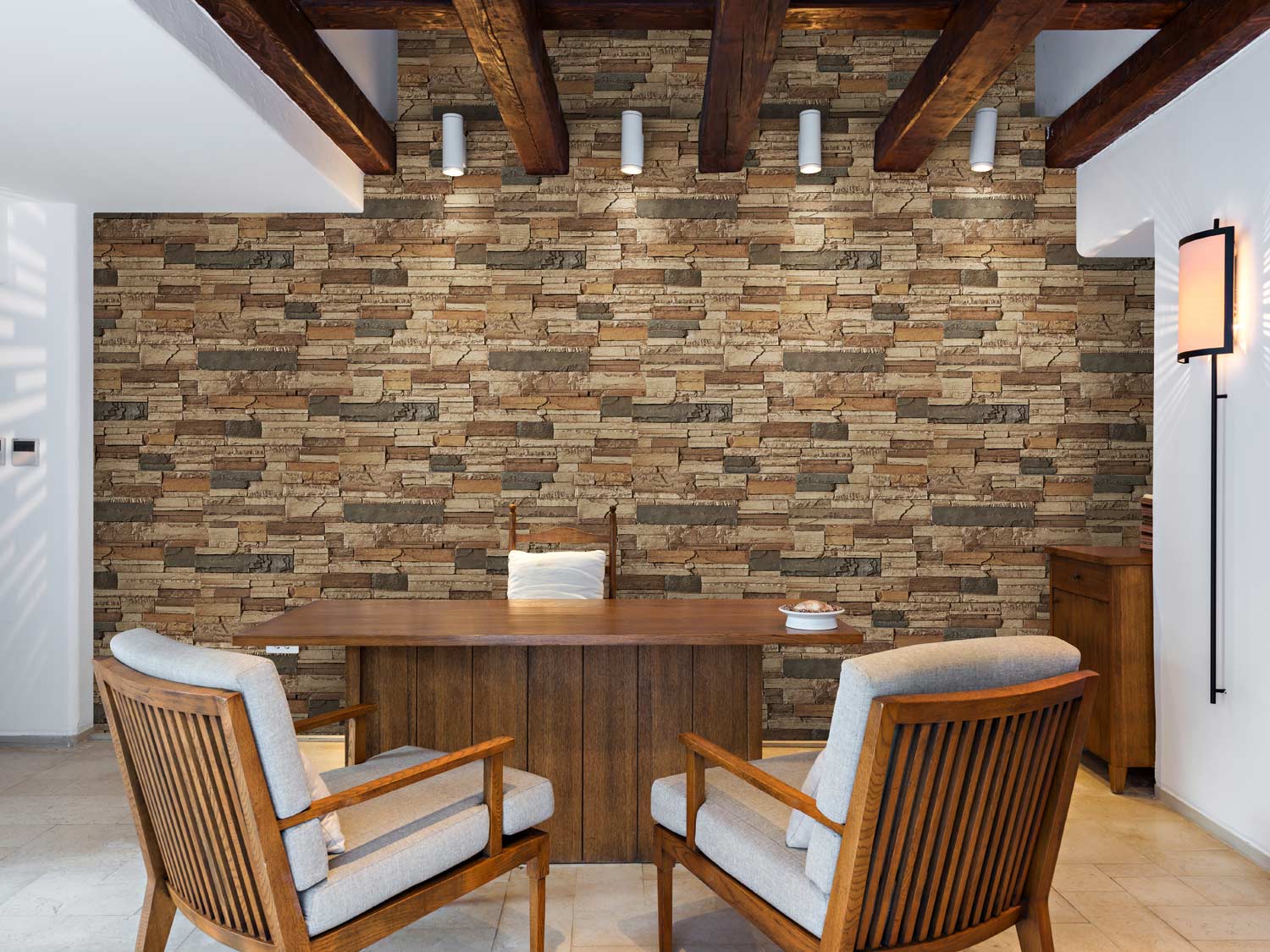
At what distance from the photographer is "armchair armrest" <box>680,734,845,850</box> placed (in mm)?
1941

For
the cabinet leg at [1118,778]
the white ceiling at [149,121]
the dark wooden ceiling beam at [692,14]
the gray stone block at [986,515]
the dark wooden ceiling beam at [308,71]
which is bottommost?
the cabinet leg at [1118,778]

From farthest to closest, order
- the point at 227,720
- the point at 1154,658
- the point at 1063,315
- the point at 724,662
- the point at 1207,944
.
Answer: the point at 1063,315, the point at 1154,658, the point at 724,662, the point at 1207,944, the point at 227,720

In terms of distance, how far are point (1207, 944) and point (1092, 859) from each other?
0.58m

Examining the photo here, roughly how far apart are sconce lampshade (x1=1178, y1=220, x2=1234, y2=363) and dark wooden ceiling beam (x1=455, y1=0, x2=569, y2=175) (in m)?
2.55

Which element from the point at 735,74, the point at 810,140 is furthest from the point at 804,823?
the point at 810,140

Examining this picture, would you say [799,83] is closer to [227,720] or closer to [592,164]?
[592,164]

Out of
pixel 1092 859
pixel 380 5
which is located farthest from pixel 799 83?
pixel 1092 859

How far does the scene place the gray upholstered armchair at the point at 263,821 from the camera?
1.89m

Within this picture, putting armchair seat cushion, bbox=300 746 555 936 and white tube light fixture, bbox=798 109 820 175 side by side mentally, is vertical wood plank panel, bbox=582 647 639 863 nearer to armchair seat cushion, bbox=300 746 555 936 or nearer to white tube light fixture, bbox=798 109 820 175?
armchair seat cushion, bbox=300 746 555 936

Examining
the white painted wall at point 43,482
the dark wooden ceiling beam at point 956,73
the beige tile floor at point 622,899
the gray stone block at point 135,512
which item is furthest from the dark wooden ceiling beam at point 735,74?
the gray stone block at point 135,512

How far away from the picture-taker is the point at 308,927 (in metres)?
1.96

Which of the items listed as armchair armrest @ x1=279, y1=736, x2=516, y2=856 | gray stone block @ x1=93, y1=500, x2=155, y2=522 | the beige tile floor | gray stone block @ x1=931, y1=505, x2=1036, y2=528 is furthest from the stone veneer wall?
armchair armrest @ x1=279, y1=736, x2=516, y2=856

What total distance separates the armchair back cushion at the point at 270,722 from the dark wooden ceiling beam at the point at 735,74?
249 cm

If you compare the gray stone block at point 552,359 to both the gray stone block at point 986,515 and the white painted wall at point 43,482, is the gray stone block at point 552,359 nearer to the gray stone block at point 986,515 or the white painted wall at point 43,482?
the gray stone block at point 986,515
